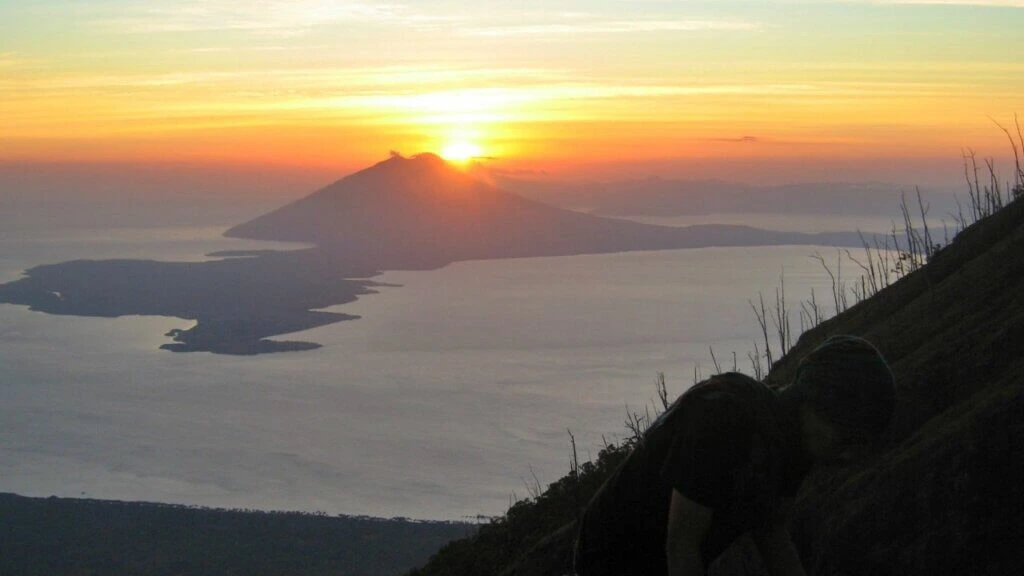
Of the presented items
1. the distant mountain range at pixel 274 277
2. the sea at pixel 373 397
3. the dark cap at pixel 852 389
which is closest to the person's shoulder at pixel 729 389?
the dark cap at pixel 852 389

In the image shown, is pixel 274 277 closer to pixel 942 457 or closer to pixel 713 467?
pixel 942 457

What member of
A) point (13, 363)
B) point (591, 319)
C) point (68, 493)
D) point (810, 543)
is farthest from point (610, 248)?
point (810, 543)

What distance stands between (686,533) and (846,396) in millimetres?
418

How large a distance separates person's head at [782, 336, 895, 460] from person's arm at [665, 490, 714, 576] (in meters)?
0.29

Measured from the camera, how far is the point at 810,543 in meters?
4.09

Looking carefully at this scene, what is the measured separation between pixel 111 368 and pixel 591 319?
37.9 metres

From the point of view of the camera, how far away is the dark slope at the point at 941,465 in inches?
133

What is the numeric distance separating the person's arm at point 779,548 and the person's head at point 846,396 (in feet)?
1.18

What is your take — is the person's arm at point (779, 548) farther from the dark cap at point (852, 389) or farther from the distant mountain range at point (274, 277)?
the distant mountain range at point (274, 277)

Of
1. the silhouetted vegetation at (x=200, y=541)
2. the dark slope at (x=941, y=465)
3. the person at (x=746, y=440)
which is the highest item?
the person at (x=746, y=440)

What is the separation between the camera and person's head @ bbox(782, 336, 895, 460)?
7.24ft

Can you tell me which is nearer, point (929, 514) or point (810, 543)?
point (929, 514)

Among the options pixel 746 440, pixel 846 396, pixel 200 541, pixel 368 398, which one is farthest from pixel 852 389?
pixel 368 398

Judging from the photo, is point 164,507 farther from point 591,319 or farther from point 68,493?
point 591,319
